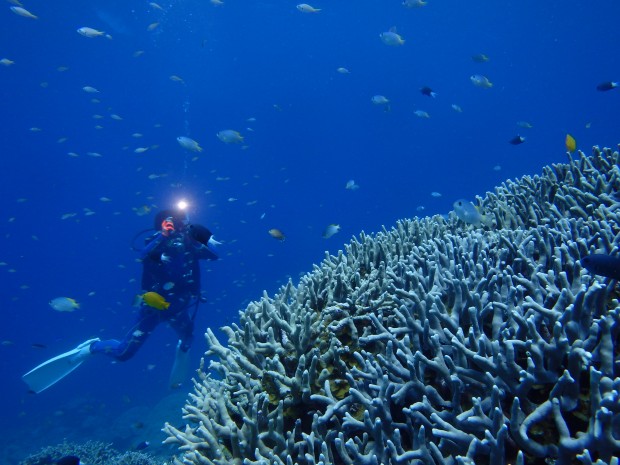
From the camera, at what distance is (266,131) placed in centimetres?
9181

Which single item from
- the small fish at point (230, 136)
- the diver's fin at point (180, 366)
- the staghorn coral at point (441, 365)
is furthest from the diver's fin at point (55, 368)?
the staghorn coral at point (441, 365)

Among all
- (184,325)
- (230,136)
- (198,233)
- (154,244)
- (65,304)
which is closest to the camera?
(198,233)

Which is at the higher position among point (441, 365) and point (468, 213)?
point (468, 213)

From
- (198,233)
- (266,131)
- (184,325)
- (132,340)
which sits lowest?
(198,233)

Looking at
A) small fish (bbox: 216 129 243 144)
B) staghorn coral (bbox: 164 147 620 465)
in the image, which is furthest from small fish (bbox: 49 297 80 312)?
staghorn coral (bbox: 164 147 620 465)

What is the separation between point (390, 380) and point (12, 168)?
87014 millimetres

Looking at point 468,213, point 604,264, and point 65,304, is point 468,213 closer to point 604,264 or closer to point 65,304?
point 604,264

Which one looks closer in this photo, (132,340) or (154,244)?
(154,244)

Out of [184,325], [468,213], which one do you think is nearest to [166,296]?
[184,325]

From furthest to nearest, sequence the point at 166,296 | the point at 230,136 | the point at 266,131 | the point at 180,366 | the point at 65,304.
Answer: the point at 266,131 < the point at 230,136 < the point at 180,366 < the point at 166,296 < the point at 65,304

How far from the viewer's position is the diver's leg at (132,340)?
10977mm

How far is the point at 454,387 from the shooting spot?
2156 mm

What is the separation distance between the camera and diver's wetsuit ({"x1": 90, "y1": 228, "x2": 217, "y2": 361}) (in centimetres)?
1006

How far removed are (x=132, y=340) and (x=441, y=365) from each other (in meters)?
10.8
